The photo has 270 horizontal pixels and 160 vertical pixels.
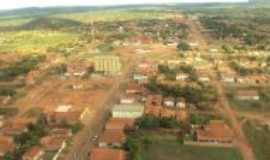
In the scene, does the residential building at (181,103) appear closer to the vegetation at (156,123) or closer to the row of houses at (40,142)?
the vegetation at (156,123)

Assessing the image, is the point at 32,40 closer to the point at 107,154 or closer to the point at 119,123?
the point at 119,123

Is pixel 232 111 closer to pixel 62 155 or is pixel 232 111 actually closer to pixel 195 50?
pixel 62 155

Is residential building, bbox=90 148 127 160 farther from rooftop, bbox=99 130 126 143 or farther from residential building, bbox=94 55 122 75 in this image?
residential building, bbox=94 55 122 75

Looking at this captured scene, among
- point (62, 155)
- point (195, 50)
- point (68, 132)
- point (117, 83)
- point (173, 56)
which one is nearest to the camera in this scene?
point (62, 155)

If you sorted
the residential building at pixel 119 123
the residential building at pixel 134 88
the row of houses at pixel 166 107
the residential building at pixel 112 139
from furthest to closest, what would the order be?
the residential building at pixel 134 88 → the row of houses at pixel 166 107 → the residential building at pixel 119 123 → the residential building at pixel 112 139

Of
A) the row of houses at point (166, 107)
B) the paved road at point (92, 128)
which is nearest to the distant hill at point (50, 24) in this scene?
the paved road at point (92, 128)

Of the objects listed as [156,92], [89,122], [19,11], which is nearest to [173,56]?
[156,92]
